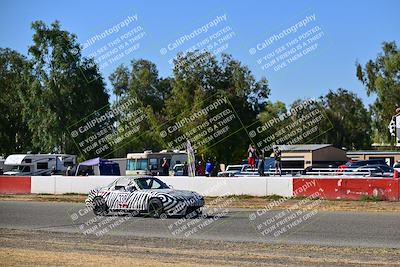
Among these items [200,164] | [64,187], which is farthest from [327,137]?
[64,187]

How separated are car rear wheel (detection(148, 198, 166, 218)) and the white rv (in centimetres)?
3153

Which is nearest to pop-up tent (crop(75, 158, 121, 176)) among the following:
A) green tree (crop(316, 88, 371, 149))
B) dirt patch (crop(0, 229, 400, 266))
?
dirt patch (crop(0, 229, 400, 266))

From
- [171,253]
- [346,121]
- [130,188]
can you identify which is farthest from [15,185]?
[346,121]

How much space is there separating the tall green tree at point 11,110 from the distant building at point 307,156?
116ft

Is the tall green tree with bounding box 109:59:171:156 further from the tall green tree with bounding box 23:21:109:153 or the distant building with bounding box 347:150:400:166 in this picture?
the distant building with bounding box 347:150:400:166

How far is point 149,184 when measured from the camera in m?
20.9

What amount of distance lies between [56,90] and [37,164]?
519 inches

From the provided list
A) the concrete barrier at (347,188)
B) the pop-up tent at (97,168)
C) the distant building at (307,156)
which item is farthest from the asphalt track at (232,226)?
the distant building at (307,156)

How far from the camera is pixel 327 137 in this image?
84.8 metres

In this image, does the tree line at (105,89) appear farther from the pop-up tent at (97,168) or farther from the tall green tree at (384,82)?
the pop-up tent at (97,168)

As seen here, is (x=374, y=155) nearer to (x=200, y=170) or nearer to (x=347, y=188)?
(x=200, y=170)

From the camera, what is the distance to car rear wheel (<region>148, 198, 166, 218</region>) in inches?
781

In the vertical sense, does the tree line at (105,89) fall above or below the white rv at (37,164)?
above

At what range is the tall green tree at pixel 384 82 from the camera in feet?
197
